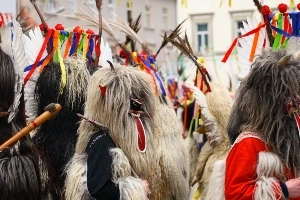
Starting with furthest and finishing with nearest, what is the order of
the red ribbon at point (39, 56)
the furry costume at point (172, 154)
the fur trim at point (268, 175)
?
the furry costume at point (172, 154) → the red ribbon at point (39, 56) → the fur trim at point (268, 175)

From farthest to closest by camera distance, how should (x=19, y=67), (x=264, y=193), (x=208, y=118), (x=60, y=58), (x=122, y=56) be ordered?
1. (x=122, y=56)
2. (x=208, y=118)
3. (x=60, y=58)
4. (x=19, y=67)
5. (x=264, y=193)

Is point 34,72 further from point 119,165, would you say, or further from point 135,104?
point 119,165

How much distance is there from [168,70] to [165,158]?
13.6 m

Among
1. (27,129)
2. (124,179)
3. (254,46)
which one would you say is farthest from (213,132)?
(27,129)

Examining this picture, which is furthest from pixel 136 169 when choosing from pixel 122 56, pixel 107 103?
pixel 122 56

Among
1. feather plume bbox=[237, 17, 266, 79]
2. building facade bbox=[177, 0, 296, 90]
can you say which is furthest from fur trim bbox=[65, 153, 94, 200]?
building facade bbox=[177, 0, 296, 90]

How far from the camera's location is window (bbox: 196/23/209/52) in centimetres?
3288

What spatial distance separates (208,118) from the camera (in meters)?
5.93

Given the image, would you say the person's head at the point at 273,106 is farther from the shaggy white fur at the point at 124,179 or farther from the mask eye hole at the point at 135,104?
the mask eye hole at the point at 135,104

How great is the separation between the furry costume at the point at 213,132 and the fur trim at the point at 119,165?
1786 millimetres

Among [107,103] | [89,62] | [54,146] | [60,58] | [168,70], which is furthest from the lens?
[168,70]

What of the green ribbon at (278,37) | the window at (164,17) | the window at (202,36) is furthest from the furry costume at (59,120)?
the window at (202,36)

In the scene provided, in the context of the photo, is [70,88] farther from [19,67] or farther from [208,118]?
[208,118]

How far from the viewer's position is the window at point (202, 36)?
32.9m
